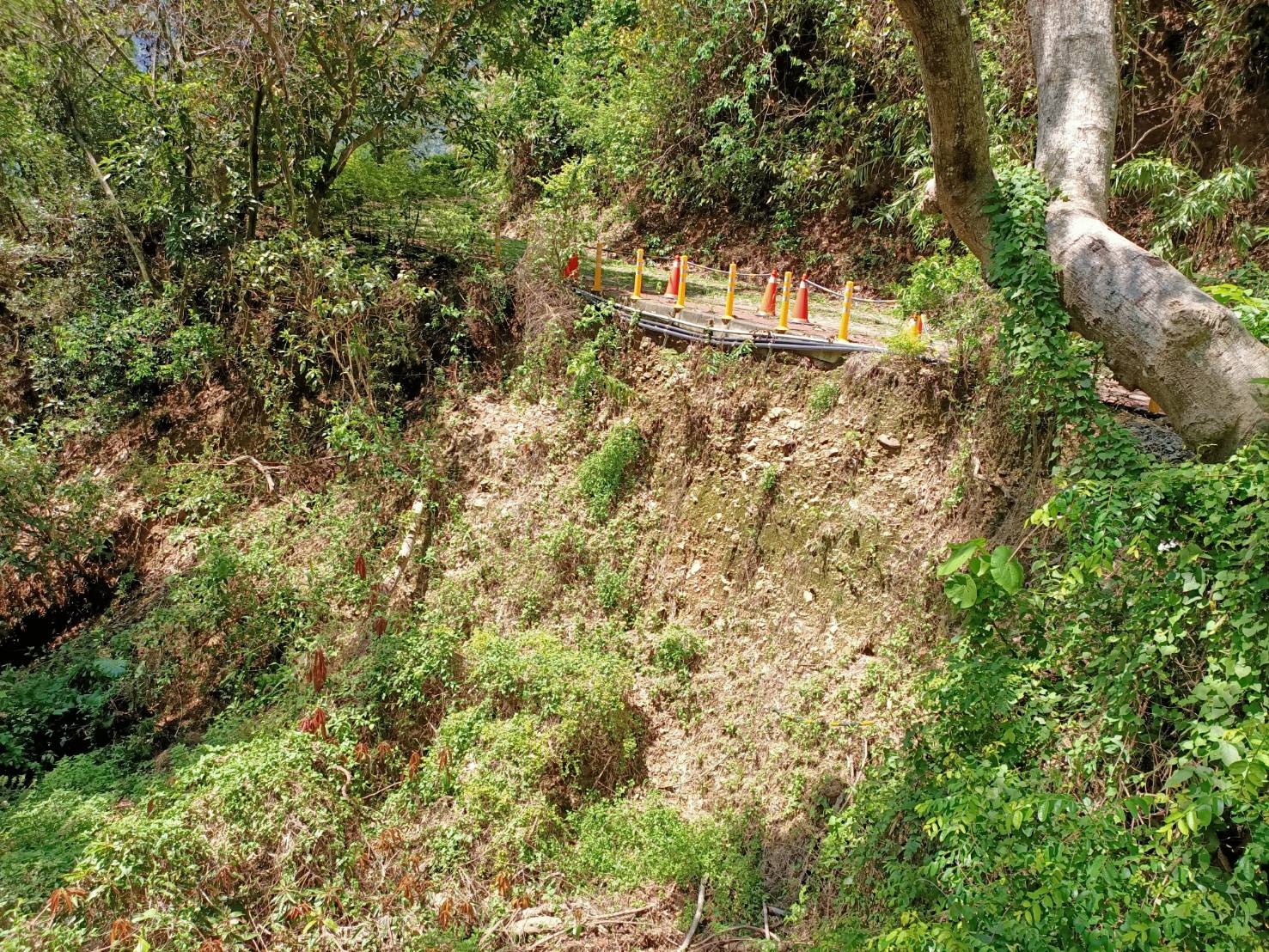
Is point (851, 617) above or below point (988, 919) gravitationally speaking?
above

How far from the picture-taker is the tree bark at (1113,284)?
4195 mm

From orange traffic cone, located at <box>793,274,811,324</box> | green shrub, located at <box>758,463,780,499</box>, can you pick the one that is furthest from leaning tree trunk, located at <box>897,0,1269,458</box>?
orange traffic cone, located at <box>793,274,811,324</box>

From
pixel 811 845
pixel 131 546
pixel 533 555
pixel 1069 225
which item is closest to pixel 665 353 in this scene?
pixel 533 555

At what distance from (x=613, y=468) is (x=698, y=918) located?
4752mm

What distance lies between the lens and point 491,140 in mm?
12594

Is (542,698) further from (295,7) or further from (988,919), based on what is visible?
(295,7)

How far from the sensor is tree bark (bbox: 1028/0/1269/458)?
420 cm

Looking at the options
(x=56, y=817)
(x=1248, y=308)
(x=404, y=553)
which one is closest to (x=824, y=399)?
(x=1248, y=308)

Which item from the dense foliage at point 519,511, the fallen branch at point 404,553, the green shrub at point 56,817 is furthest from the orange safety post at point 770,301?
the green shrub at point 56,817

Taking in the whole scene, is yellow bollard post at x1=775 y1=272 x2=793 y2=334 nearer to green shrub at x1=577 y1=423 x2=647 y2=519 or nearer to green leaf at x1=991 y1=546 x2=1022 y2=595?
green shrub at x1=577 y1=423 x2=647 y2=519

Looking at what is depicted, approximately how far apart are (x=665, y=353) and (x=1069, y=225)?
4.78 metres

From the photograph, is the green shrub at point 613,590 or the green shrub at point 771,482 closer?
the green shrub at point 771,482

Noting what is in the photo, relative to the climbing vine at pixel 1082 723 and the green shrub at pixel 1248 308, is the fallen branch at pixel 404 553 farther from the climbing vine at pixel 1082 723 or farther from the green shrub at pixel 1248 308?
the green shrub at pixel 1248 308

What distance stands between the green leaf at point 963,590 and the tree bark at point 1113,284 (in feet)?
4.89
